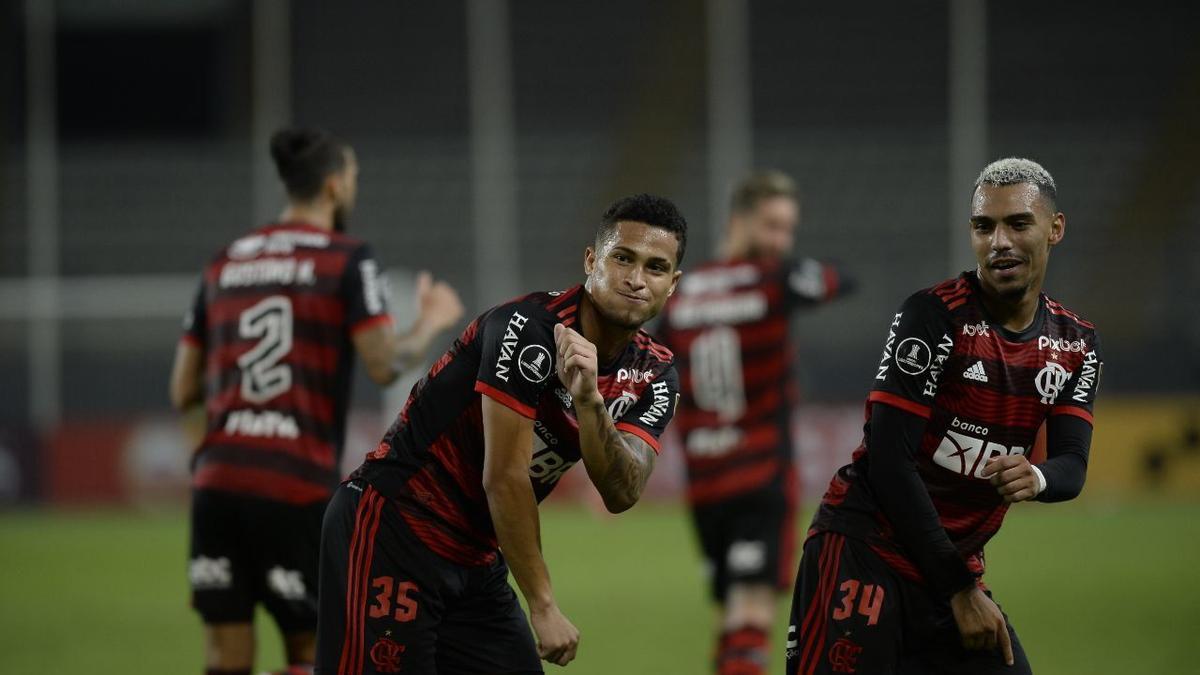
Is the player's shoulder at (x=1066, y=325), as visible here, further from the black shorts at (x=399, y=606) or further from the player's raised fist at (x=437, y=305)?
the player's raised fist at (x=437, y=305)

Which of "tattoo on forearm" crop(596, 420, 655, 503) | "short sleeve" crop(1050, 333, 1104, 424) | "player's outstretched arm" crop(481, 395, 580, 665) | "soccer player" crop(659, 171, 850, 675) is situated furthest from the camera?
"soccer player" crop(659, 171, 850, 675)

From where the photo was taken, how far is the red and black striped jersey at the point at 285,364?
18.9 feet

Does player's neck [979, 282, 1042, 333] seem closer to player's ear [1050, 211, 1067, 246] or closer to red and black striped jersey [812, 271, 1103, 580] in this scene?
red and black striped jersey [812, 271, 1103, 580]

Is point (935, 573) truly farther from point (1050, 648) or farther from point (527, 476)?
point (1050, 648)

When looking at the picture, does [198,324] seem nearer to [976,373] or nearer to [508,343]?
[508,343]

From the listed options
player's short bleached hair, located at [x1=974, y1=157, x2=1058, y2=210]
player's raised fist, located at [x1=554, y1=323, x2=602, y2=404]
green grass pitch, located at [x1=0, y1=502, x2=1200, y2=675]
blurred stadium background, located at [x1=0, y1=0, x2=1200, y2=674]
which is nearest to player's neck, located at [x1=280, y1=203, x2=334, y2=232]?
player's raised fist, located at [x1=554, y1=323, x2=602, y2=404]

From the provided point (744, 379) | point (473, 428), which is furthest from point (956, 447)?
point (744, 379)

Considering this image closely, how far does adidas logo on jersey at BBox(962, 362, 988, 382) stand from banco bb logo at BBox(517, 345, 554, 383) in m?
1.25

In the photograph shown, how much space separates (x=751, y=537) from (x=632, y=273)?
333cm

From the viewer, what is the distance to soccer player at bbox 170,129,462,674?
5.75 metres

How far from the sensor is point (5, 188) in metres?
22.7

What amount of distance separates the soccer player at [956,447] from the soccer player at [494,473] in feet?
2.28

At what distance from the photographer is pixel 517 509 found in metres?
4.05

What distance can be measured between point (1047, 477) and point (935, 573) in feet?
1.39
